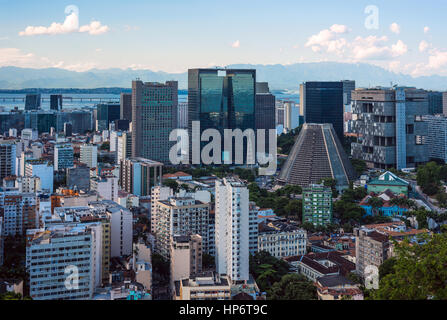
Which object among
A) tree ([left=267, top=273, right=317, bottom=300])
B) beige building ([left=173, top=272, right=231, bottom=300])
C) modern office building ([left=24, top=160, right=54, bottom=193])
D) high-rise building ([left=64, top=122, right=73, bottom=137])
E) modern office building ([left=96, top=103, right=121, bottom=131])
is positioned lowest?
tree ([left=267, top=273, right=317, bottom=300])

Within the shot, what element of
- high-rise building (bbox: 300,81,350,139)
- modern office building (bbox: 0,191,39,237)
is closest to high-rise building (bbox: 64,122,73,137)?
high-rise building (bbox: 300,81,350,139)

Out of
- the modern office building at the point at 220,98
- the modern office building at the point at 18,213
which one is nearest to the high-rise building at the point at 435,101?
the modern office building at the point at 220,98

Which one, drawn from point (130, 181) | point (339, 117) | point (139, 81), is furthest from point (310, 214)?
point (339, 117)

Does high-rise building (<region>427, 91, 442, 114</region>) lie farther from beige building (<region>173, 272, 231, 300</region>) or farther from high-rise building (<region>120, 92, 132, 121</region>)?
beige building (<region>173, 272, 231, 300</region>)

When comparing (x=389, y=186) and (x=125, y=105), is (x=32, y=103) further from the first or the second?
(x=389, y=186)

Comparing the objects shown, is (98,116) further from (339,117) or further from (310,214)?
(310,214)

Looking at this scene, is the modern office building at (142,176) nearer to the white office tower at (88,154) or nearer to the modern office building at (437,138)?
the white office tower at (88,154)

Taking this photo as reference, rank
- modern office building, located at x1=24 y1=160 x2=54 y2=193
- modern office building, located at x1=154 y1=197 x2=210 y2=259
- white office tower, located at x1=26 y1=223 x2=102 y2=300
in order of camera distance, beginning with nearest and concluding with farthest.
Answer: white office tower, located at x1=26 y1=223 x2=102 y2=300, modern office building, located at x1=154 y1=197 x2=210 y2=259, modern office building, located at x1=24 y1=160 x2=54 y2=193

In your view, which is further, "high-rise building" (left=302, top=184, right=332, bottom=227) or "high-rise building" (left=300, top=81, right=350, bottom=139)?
"high-rise building" (left=300, top=81, right=350, bottom=139)
